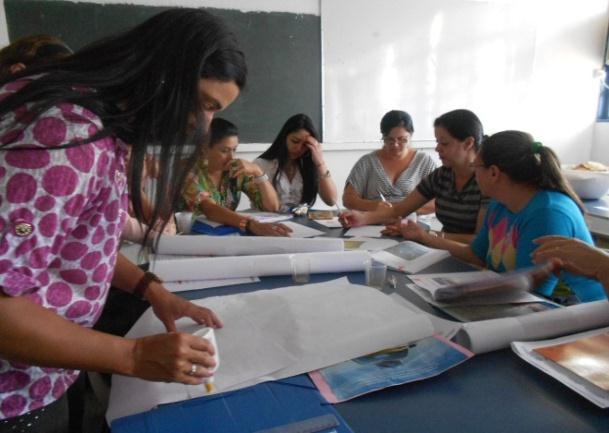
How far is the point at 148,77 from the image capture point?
0.60 metres

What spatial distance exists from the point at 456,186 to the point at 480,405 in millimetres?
1496

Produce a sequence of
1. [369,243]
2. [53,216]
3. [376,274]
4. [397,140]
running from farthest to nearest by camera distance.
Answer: [397,140]
[369,243]
[376,274]
[53,216]

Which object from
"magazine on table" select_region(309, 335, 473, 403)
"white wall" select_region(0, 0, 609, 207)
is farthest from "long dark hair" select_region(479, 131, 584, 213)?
"white wall" select_region(0, 0, 609, 207)

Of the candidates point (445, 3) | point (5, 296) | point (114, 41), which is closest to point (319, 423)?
point (5, 296)

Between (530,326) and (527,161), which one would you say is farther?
(527,161)

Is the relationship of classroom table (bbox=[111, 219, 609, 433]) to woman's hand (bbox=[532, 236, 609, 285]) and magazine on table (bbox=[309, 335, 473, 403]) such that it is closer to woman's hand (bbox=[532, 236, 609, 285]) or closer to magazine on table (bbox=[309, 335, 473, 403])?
magazine on table (bbox=[309, 335, 473, 403])

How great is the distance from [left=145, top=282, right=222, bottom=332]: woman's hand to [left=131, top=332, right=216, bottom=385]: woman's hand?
0.91 ft

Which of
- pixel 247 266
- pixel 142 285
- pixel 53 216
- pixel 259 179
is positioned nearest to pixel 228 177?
pixel 259 179

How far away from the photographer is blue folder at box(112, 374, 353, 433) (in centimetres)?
59

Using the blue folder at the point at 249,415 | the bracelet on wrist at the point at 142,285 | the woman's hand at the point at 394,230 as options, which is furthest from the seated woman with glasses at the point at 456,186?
the blue folder at the point at 249,415

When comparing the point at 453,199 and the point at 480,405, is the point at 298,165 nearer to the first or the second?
the point at 453,199

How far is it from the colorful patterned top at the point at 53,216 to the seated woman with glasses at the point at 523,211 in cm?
104

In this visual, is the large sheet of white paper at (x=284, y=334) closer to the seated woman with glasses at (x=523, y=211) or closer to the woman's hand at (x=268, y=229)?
the seated woman with glasses at (x=523, y=211)

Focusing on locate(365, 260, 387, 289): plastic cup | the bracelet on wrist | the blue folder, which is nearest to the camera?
the blue folder
